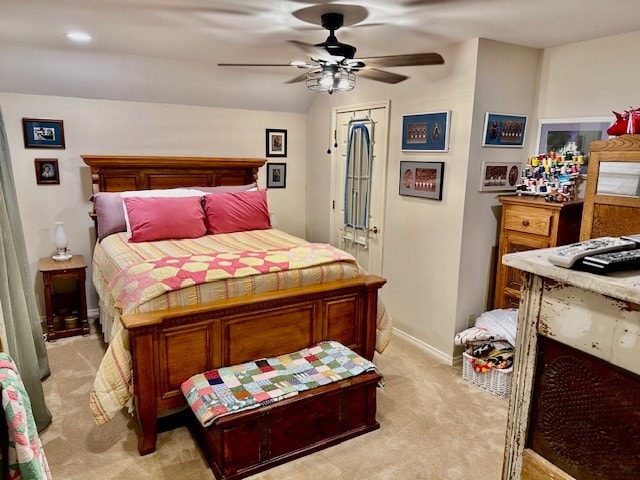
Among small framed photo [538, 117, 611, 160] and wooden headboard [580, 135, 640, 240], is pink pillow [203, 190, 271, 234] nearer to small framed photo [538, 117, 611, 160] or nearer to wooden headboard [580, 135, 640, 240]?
small framed photo [538, 117, 611, 160]

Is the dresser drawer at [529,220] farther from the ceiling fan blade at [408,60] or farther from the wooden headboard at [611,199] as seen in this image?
the ceiling fan blade at [408,60]

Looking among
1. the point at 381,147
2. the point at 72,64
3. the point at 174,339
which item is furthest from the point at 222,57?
the point at 174,339

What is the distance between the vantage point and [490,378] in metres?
3.09

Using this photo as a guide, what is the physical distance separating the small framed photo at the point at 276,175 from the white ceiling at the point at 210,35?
0.85 m

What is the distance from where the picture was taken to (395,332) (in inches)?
159

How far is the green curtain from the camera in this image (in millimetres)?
2326

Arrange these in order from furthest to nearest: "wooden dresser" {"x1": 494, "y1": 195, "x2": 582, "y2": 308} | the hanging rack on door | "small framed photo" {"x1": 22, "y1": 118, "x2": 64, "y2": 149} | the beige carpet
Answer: the hanging rack on door → "small framed photo" {"x1": 22, "y1": 118, "x2": 64, "y2": 149} → "wooden dresser" {"x1": 494, "y1": 195, "x2": 582, "y2": 308} → the beige carpet

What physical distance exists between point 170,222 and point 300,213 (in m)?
1.85

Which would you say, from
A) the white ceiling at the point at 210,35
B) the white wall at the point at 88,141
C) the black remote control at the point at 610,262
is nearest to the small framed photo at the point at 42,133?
the white wall at the point at 88,141

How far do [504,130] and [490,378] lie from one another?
1.77 metres

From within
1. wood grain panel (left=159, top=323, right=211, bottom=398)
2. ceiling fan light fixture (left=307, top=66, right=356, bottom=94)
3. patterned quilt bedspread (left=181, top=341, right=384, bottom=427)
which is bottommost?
patterned quilt bedspread (left=181, top=341, right=384, bottom=427)

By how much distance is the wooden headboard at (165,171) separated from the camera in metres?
3.97

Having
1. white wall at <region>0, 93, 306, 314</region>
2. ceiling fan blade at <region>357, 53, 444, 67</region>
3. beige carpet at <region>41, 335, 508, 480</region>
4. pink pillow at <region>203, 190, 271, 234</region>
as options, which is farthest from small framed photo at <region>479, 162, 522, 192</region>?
white wall at <region>0, 93, 306, 314</region>

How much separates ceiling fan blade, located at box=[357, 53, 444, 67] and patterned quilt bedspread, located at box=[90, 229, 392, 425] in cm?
121
